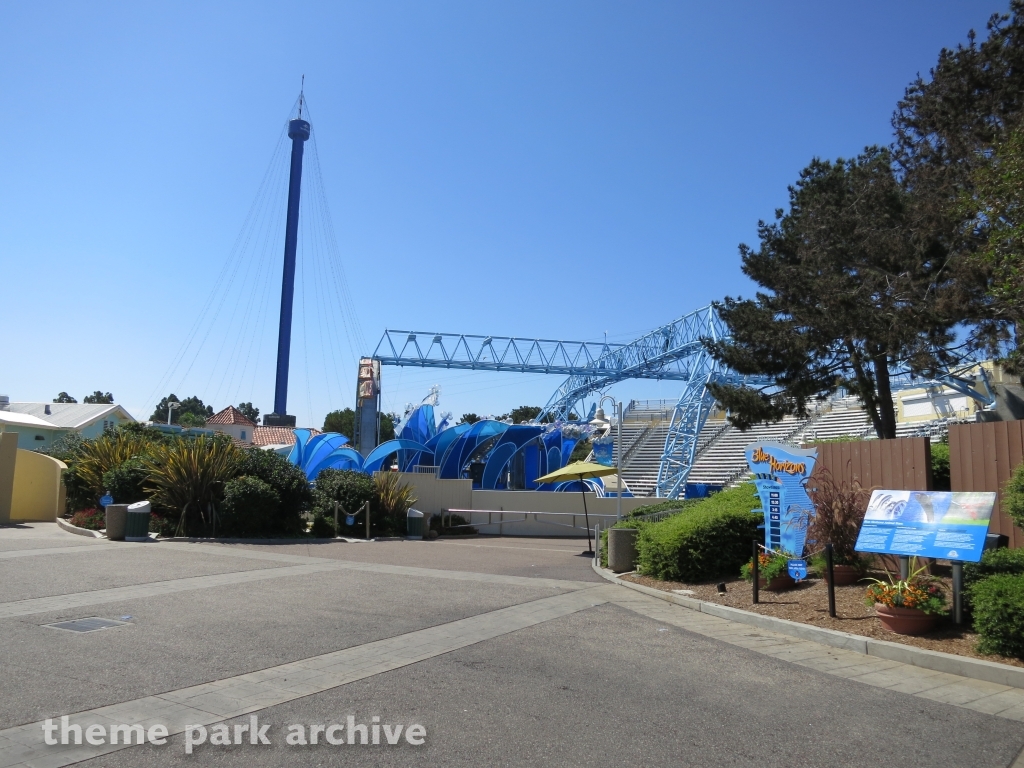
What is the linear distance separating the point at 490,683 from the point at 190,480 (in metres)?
15.0

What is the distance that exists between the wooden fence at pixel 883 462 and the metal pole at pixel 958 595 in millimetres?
2687

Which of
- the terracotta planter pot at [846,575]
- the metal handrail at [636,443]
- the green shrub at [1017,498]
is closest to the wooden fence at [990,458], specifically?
the green shrub at [1017,498]

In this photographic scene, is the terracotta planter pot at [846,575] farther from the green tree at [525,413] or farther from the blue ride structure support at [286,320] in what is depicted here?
the green tree at [525,413]

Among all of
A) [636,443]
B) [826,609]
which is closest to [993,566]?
[826,609]

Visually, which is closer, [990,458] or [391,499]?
[990,458]

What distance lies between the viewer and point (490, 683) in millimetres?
6961

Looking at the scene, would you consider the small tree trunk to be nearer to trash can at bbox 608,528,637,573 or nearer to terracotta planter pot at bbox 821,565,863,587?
trash can at bbox 608,528,637,573

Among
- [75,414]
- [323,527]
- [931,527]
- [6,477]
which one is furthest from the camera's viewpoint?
[75,414]

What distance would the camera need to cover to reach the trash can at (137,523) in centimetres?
1863

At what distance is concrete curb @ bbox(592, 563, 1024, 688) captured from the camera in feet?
24.0

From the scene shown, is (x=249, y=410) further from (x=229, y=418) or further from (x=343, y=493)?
(x=343, y=493)

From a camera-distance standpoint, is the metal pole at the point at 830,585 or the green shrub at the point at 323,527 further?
A: the green shrub at the point at 323,527

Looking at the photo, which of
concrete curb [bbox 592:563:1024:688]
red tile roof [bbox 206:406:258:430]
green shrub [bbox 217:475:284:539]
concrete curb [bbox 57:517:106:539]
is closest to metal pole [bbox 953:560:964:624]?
concrete curb [bbox 592:563:1024:688]

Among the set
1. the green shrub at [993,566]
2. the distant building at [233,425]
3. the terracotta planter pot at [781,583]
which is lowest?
the terracotta planter pot at [781,583]
